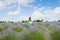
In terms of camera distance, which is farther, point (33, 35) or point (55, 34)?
point (55, 34)

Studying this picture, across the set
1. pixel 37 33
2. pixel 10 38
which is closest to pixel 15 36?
pixel 10 38

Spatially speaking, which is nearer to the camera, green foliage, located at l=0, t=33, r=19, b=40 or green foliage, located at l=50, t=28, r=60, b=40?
green foliage, located at l=0, t=33, r=19, b=40

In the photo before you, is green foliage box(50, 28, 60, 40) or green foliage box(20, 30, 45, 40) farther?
green foliage box(50, 28, 60, 40)

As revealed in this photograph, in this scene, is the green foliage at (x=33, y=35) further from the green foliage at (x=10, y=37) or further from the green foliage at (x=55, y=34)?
the green foliage at (x=55, y=34)

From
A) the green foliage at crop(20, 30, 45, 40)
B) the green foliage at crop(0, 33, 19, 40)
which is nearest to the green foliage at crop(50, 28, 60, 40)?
the green foliage at crop(20, 30, 45, 40)

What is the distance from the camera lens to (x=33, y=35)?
38.3ft

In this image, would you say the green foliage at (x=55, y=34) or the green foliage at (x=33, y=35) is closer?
the green foliage at (x=33, y=35)

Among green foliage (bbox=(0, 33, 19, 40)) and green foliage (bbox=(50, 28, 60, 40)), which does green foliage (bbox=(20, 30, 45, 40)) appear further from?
green foliage (bbox=(50, 28, 60, 40))

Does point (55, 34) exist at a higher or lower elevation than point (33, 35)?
lower

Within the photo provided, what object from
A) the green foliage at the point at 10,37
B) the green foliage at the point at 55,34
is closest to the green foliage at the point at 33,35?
the green foliage at the point at 10,37

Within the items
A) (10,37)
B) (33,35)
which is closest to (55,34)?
(33,35)

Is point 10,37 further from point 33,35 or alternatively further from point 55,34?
point 55,34

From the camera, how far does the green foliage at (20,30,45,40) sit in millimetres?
11459

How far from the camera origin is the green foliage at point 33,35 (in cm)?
1146
